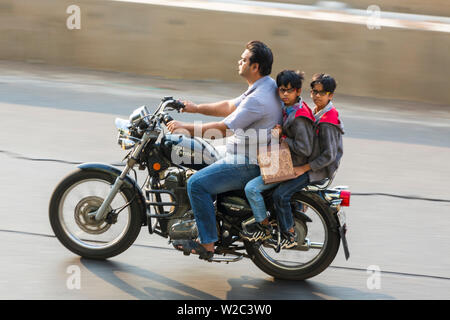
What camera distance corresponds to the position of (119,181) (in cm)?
518

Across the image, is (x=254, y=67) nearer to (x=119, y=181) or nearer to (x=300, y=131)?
(x=300, y=131)

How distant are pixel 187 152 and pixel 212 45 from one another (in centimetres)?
617

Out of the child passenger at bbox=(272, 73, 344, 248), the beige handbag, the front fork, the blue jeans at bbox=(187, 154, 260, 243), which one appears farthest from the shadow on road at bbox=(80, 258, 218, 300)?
the beige handbag

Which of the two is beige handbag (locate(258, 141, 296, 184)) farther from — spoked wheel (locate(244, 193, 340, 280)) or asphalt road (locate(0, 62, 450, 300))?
asphalt road (locate(0, 62, 450, 300))

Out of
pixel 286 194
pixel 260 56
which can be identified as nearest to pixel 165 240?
pixel 286 194

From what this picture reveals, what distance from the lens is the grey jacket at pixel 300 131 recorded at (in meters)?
4.79

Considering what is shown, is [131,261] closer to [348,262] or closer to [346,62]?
[348,262]

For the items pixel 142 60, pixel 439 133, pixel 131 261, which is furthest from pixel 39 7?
pixel 131 261

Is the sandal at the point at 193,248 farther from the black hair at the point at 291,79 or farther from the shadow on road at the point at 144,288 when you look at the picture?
the black hair at the point at 291,79

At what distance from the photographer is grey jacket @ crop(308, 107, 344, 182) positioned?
482 cm

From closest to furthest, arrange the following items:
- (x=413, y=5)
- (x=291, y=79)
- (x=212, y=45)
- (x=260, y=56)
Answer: (x=291, y=79), (x=260, y=56), (x=212, y=45), (x=413, y=5)

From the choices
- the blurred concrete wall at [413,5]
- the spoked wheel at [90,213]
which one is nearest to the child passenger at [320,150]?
the spoked wheel at [90,213]

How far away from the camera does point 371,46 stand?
1052 cm

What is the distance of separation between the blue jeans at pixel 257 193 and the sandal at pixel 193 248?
0.46 meters
